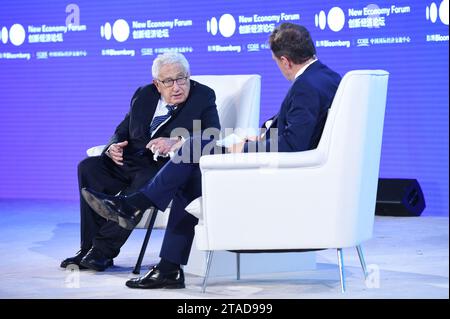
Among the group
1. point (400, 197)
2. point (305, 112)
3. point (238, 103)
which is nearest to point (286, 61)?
point (305, 112)

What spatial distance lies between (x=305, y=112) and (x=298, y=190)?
0.33m

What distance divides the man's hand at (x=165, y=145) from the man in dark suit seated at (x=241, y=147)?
47 centimetres

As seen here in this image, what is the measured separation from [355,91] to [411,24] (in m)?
3.08

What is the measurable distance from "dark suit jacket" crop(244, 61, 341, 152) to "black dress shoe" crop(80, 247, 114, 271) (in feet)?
3.73

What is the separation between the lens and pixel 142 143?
4.77 metres

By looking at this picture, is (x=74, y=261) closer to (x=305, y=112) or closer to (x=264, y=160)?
(x=264, y=160)

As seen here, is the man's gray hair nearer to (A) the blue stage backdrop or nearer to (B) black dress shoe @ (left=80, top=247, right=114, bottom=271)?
(B) black dress shoe @ (left=80, top=247, right=114, bottom=271)

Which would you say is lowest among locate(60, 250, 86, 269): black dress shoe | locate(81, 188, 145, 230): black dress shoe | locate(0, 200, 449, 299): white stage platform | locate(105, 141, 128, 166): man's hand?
locate(0, 200, 449, 299): white stage platform

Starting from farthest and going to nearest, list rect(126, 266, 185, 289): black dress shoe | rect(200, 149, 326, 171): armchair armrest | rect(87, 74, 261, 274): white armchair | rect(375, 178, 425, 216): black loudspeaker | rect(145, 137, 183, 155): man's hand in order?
rect(375, 178, 425, 216): black loudspeaker → rect(87, 74, 261, 274): white armchair → rect(145, 137, 183, 155): man's hand → rect(126, 266, 185, 289): black dress shoe → rect(200, 149, 326, 171): armchair armrest

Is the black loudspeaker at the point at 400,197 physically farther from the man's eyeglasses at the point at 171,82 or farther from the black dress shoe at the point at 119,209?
the black dress shoe at the point at 119,209

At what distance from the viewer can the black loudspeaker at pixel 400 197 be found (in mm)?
6578

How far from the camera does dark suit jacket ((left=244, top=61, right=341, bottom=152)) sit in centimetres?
374

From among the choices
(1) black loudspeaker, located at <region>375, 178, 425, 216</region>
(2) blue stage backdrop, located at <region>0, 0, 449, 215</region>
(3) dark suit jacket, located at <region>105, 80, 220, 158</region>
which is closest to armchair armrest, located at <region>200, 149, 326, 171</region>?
(3) dark suit jacket, located at <region>105, 80, 220, 158</region>
